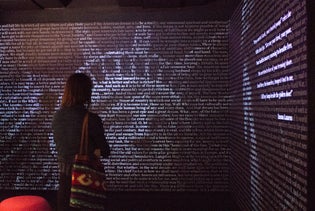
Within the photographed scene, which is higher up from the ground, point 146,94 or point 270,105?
point 146,94

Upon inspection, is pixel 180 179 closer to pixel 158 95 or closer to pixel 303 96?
pixel 158 95

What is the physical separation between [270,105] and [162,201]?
245cm

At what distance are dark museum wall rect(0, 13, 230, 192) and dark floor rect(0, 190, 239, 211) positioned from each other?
11 cm

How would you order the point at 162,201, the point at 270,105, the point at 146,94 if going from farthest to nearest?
the point at 146,94
the point at 162,201
the point at 270,105

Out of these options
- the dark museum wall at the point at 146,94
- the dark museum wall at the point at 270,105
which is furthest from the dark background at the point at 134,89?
the dark museum wall at the point at 270,105

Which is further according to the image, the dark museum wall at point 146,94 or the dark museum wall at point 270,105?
the dark museum wall at point 146,94

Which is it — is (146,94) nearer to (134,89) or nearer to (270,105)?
(134,89)

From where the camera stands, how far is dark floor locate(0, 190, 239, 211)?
4789mm

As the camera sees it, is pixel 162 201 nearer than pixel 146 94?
Yes

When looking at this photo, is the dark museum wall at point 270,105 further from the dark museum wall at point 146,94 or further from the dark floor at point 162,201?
the dark museum wall at point 146,94

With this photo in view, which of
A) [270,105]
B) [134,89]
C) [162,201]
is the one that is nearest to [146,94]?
[134,89]

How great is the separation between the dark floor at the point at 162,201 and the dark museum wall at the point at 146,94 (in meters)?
0.11

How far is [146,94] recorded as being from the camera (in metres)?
Result: 5.48

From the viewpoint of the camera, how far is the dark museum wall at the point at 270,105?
98.0 inches
